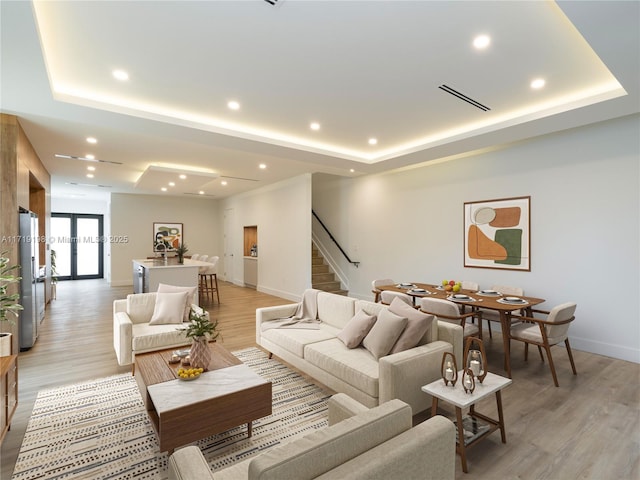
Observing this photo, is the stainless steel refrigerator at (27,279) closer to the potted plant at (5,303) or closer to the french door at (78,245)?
the potted plant at (5,303)

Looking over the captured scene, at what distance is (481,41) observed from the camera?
2713 millimetres

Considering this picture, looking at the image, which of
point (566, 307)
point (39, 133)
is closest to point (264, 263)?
point (39, 133)

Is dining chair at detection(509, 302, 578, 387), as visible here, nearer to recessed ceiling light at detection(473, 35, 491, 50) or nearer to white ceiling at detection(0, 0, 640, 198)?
white ceiling at detection(0, 0, 640, 198)

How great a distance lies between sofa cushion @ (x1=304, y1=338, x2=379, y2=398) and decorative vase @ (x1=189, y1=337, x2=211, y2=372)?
39.1 inches

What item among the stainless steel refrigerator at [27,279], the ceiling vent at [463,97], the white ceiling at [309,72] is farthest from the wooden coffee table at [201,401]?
the ceiling vent at [463,97]

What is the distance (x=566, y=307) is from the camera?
137 inches

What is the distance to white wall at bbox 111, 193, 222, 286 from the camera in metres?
10.5

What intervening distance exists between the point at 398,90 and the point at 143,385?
3.78 meters

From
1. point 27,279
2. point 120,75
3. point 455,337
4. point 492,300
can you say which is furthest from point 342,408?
point 27,279

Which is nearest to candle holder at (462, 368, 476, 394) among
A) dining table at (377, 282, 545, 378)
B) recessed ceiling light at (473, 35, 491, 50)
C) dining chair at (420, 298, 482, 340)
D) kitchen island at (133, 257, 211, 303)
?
dining chair at (420, 298, 482, 340)

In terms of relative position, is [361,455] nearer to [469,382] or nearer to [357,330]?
[469,382]

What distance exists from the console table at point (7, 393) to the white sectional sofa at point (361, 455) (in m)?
1.97

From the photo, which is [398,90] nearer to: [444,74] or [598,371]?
[444,74]

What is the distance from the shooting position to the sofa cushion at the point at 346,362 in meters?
2.63
